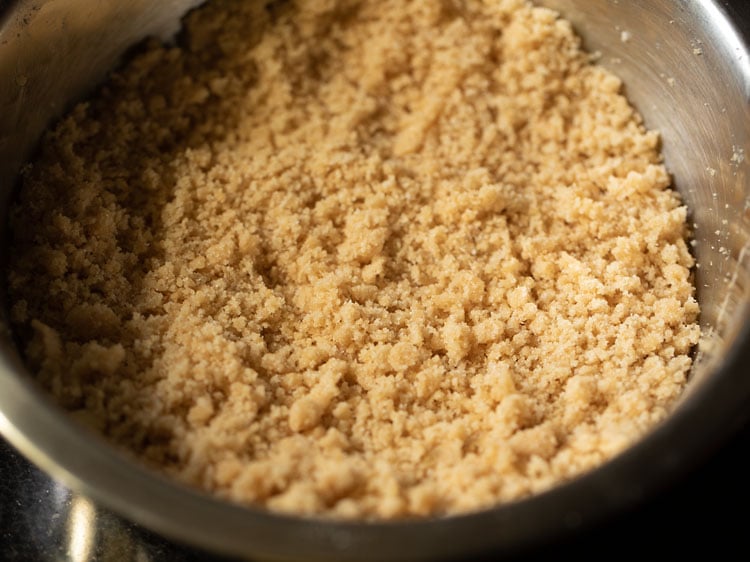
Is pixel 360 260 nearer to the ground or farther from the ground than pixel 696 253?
farther from the ground

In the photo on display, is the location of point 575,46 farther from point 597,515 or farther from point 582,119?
point 597,515

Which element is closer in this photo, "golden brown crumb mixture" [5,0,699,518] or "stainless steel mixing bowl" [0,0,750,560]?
"stainless steel mixing bowl" [0,0,750,560]

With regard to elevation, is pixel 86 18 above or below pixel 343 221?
above

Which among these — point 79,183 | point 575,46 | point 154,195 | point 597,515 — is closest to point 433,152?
point 575,46
